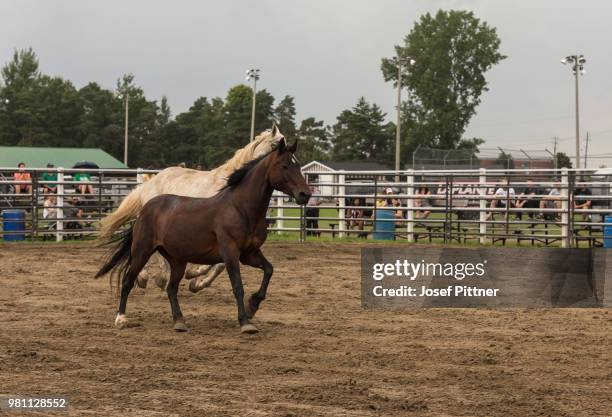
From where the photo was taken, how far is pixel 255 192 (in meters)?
8.02

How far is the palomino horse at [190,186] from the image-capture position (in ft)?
31.5

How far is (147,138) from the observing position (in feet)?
285

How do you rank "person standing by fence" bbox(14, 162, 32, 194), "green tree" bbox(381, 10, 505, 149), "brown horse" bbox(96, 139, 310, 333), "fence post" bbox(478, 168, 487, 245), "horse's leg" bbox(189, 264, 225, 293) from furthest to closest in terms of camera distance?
→ 1. "green tree" bbox(381, 10, 505, 149)
2. "person standing by fence" bbox(14, 162, 32, 194)
3. "fence post" bbox(478, 168, 487, 245)
4. "horse's leg" bbox(189, 264, 225, 293)
5. "brown horse" bbox(96, 139, 310, 333)

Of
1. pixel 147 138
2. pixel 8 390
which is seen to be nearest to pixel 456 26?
pixel 147 138

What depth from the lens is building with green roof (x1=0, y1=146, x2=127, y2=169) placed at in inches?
2240

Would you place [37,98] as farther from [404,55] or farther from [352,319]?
[352,319]

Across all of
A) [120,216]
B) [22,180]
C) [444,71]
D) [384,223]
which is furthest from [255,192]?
[444,71]

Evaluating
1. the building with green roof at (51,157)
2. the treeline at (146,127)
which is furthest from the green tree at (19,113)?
the building with green roof at (51,157)

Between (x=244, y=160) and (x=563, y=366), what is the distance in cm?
444

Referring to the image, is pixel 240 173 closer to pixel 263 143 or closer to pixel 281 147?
pixel 281 147

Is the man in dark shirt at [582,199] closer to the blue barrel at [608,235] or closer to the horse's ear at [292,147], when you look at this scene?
the blue barrel at [608,235]

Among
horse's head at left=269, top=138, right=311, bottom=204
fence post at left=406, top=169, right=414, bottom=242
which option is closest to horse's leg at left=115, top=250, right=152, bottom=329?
Result: horse's head at left=269, top=138, right=311, bottom=204

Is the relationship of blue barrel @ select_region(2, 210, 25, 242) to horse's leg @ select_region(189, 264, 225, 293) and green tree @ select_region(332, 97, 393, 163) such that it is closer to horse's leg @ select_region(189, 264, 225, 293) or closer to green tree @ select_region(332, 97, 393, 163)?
horse's leg @ select_region(189, 264, 225, 293)

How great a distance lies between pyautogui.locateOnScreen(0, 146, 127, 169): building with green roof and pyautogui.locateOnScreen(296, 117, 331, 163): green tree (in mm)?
30285
